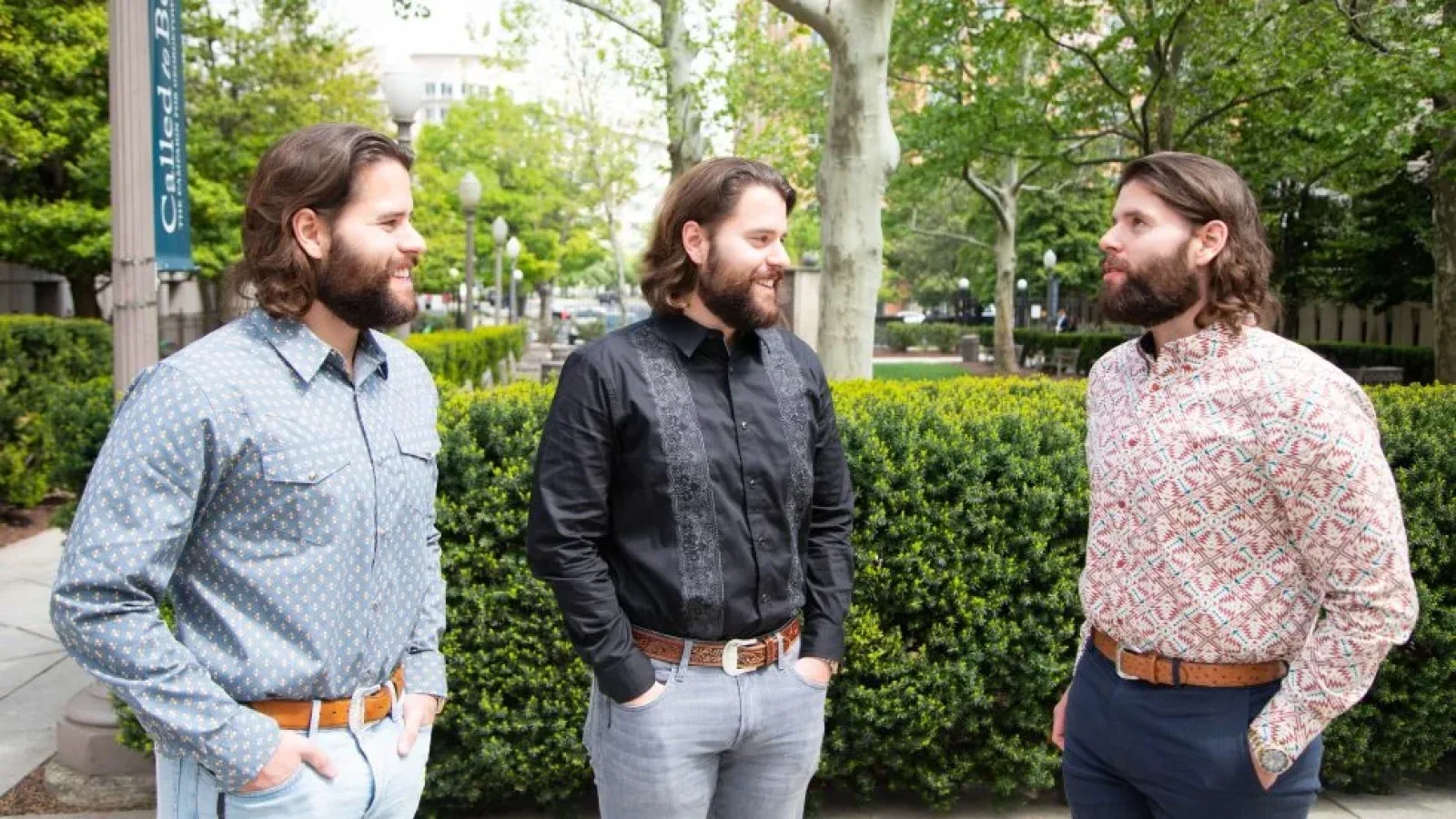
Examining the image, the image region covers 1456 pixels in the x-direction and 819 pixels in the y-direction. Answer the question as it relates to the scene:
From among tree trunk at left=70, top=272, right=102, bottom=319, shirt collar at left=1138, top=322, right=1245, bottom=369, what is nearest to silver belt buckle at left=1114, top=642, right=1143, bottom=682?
shirt collar at left=1138, top=322, right=1245, bottom=369

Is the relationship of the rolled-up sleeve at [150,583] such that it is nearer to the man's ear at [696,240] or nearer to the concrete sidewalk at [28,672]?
the man's ear at [696,240]

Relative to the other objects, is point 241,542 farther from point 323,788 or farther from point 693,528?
point 693,528

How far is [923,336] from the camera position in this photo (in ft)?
186

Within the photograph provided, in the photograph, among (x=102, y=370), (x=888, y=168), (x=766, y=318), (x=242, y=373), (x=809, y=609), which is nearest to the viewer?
(x=242, y=373)

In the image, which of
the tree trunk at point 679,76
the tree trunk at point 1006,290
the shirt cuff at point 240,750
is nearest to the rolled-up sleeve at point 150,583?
the shirt cuff at point 240,750

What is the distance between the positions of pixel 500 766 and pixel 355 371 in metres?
2.37

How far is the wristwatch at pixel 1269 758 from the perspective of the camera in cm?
225

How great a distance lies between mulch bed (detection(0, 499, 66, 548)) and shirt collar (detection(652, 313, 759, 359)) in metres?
9.40

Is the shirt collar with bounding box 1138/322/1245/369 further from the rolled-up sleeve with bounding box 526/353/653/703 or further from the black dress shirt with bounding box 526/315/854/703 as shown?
the rolled-up sleeve with bounding box 526/353/653/703

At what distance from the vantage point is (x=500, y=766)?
4262mm

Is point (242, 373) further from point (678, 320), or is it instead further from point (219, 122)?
point (219, 122)

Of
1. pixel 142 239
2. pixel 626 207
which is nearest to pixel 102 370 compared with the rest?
pixel 142 239

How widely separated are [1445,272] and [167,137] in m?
14.1

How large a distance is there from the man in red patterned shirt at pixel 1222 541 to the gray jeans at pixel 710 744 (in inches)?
24.9
